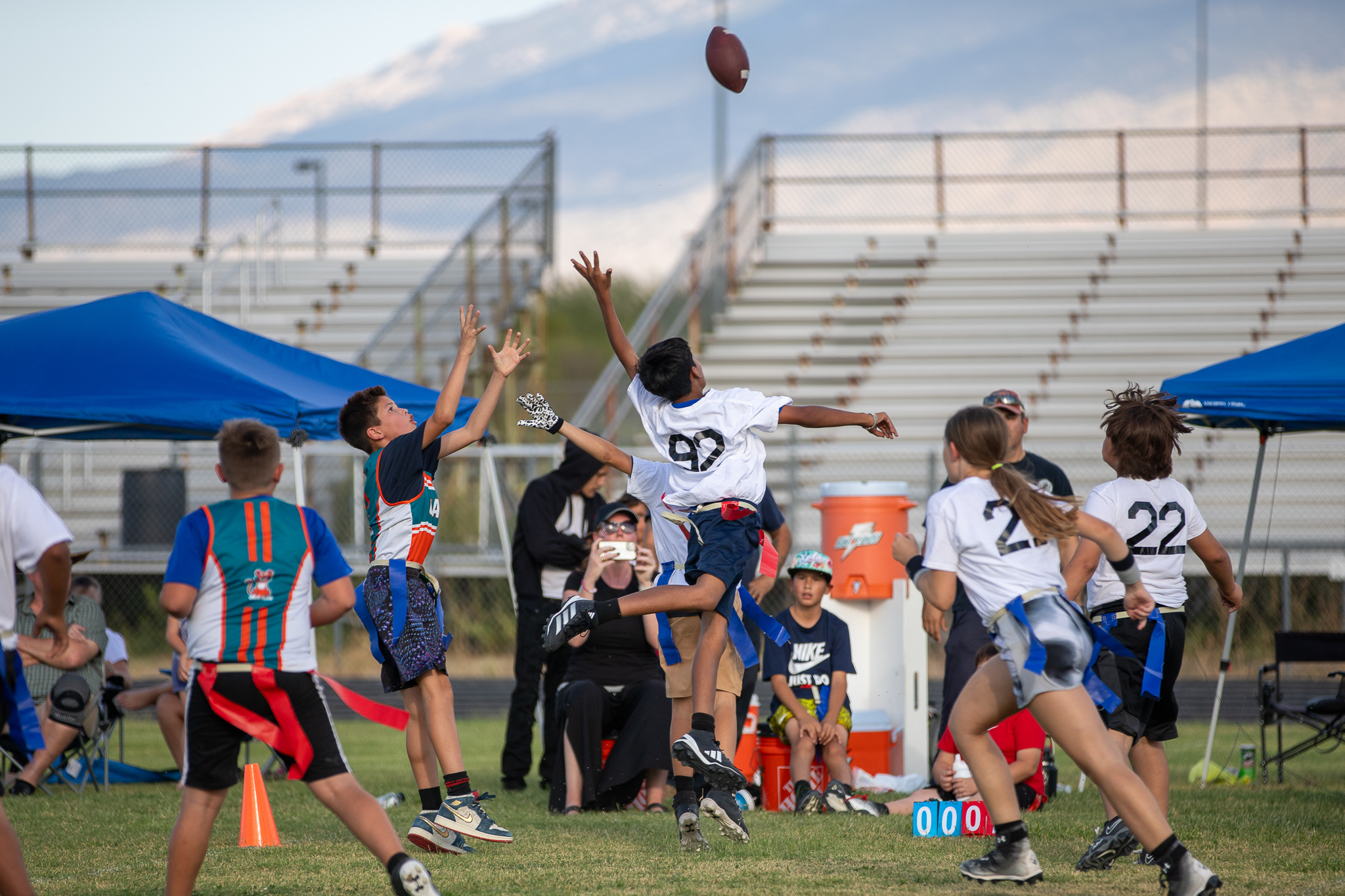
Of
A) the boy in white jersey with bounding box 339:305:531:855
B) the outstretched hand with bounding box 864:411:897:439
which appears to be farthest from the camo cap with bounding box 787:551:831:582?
the boy in white jersey with bounding box 339:305:531:855

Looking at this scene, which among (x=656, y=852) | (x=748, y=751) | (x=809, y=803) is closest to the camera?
(x=656, y=852)

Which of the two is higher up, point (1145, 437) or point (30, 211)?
point (30, 211)

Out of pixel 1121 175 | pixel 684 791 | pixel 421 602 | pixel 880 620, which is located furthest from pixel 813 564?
pixel 1121 175

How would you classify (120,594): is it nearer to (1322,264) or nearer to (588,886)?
(588,886)

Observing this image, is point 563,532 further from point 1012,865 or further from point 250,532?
point 1012,865

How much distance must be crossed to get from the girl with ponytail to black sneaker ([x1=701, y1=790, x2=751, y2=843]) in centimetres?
109

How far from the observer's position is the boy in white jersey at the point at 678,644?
5457 mm

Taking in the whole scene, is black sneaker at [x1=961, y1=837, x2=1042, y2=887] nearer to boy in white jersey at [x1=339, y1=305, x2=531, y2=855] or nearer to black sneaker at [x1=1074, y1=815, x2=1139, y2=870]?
black sneaker at [x1=1074, y1=815, x2=1139, y2=870]

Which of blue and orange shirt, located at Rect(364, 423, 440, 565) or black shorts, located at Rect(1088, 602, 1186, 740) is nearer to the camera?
black shorts, located at Rect(1088, 602, 1186, 740)

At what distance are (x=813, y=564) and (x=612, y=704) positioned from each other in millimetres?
1422

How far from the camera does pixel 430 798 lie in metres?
5.67

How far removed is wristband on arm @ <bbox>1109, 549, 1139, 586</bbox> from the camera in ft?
14.5

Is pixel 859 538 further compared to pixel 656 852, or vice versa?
pixel 859 538

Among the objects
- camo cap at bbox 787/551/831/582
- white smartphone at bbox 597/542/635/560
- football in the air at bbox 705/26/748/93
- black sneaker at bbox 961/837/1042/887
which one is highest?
football in the air at bbox 705/26/748/93
